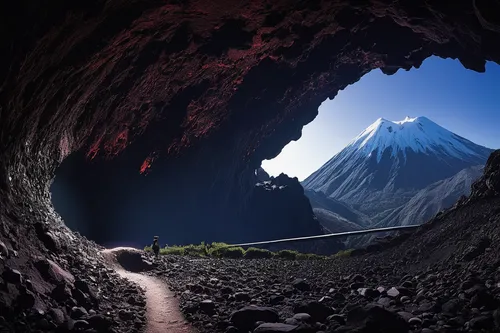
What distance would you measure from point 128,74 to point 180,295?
44.5 ft

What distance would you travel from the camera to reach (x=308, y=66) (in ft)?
107

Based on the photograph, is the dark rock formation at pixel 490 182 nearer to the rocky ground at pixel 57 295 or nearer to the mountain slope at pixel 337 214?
the rocky ground at pixel 57 295

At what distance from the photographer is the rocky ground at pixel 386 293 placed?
539 cm

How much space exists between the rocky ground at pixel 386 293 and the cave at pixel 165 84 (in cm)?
419

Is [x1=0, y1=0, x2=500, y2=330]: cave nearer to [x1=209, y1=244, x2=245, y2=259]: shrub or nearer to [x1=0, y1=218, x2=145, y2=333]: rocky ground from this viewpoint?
[x1=0, y1=218, x2=145, y2=333]: rocky ground

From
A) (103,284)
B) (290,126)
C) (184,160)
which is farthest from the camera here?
(290,126)

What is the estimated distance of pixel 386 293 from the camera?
25.1 ft

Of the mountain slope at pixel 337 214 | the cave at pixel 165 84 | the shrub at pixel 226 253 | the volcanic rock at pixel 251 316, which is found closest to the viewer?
the volcanic rock at pixel 251 316

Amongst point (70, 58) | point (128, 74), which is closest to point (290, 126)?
point (128, 74)

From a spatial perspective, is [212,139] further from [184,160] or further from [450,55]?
[450,55]

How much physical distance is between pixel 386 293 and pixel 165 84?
72.3 feet

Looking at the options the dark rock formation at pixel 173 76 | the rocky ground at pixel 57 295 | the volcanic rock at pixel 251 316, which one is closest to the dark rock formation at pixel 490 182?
the dark rock formation at pixel 173 76

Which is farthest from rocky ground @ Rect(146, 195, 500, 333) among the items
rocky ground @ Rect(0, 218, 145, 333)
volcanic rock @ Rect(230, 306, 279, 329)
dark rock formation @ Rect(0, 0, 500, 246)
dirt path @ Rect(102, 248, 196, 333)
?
dark rock formation @ Rect(0, 0, 500, 246)

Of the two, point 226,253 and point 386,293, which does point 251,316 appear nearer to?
point 386,293
